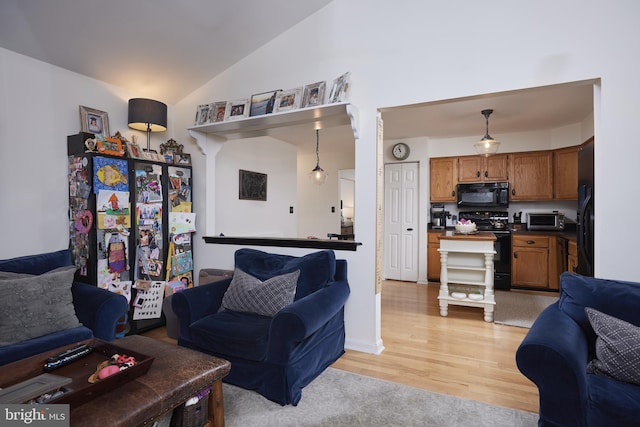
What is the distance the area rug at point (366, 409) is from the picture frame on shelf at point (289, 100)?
2232 millimetres

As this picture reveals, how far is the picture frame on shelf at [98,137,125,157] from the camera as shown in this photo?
2.86 metres

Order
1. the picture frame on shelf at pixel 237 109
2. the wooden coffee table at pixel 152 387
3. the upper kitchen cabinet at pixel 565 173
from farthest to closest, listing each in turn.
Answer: the upper kitchen cabinet at pixel 565 173 → the picture frame on shelf at pixel 237 109 → the wooden coffee table at pixel 152 387

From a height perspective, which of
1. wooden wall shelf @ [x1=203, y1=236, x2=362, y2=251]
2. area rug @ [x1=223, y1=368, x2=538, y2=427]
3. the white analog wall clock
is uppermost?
the white analog wall clock

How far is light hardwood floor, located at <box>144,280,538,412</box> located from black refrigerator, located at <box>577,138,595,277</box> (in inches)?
34.9

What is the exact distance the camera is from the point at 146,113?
3.27m

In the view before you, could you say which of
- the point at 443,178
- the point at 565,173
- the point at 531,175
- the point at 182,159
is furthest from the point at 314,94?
the point at 565,173

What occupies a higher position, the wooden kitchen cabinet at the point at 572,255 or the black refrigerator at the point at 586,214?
the black refrigerator at the point at 586,214

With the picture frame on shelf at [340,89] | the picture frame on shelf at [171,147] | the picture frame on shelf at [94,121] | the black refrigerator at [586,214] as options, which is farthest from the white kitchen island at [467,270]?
the picture frame on shelf at [94,121]

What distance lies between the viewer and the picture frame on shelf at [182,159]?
3540mm

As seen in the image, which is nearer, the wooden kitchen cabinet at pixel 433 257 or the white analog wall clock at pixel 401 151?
the wooden kitchen cabinet at pixel 433 257

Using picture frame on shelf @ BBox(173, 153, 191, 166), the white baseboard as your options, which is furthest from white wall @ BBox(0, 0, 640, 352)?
picture frame on shelf @ BBox(173, 153, 191, 166)

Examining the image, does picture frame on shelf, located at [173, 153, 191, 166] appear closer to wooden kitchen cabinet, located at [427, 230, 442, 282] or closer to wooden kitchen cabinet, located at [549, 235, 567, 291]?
wooden kitchen cabinet, located at [427, 230, 442, 282]

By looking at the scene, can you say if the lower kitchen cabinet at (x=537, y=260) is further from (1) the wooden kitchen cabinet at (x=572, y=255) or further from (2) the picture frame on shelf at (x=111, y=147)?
(2) the picture frame on shelf at (x=111, y=147)

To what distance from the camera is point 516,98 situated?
12.0 feet
